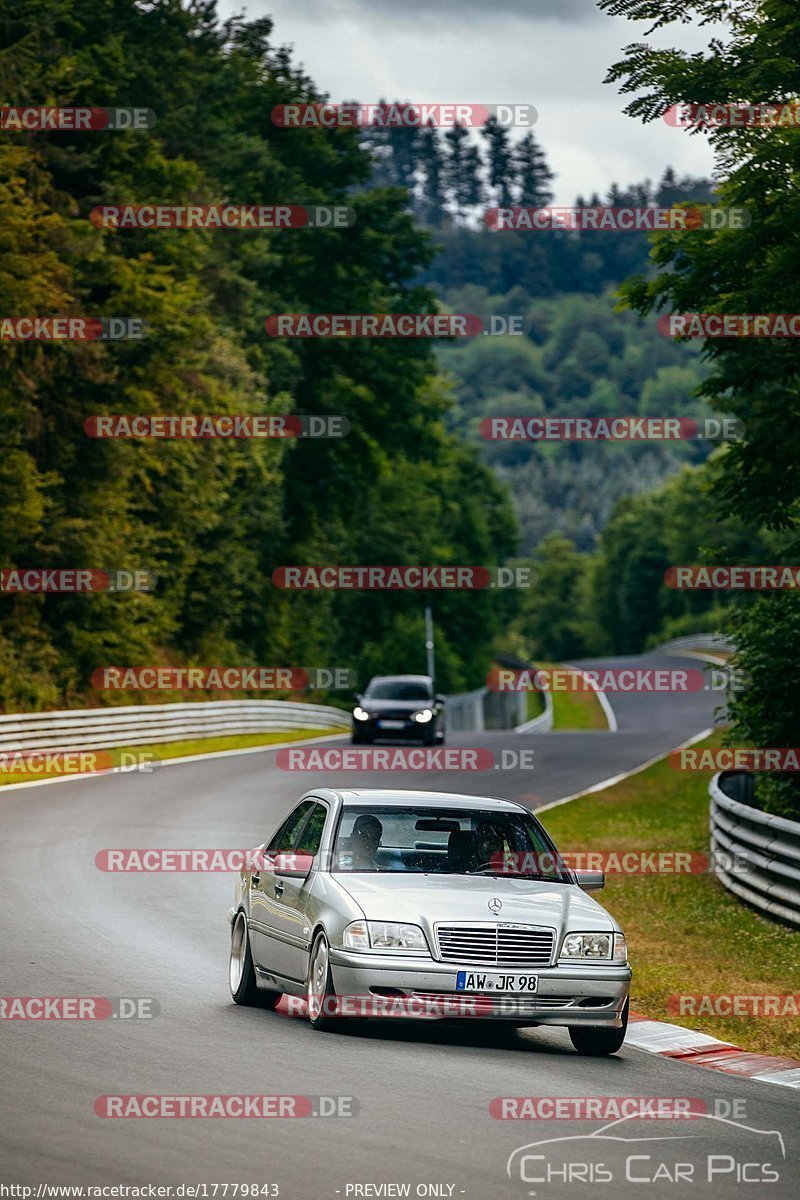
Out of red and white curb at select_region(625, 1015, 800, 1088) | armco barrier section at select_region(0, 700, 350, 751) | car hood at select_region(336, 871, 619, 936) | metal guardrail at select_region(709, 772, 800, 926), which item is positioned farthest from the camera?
armco barrier section at select_region(0, 700, 350, 751)

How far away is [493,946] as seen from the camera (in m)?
10.4

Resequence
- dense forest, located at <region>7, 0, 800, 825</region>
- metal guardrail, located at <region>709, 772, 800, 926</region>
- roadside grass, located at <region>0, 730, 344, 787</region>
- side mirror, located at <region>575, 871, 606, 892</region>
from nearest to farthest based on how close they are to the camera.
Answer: side mirror, located at <region>575, 871, 606, 892</region> < metal guardrail, located at <region>709, 772, 800, 926</region> < dense forest, located at <region>7, 0, 800, 825</region> < roadside grass, located at <region>0, 730, 344, 787</region>

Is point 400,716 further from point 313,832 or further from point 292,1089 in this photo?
point 292,1089

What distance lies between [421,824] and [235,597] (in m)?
48.1

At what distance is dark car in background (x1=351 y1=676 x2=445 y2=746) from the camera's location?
141ft

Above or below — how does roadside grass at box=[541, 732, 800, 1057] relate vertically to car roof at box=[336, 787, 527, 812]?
below

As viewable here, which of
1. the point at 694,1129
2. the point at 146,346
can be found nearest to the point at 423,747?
the point at 146,346

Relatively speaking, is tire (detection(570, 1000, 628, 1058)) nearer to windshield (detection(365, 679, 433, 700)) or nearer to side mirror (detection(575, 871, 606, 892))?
side mirror (detection(575, 871, 606, 892))

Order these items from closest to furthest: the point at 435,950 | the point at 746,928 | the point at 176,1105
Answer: the point at 176,1105 < the point at 435,950 < the point at 746,928

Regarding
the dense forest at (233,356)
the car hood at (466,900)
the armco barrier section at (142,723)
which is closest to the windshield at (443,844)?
the car hood at (466,900)

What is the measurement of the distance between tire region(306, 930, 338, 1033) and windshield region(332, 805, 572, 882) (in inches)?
24.7

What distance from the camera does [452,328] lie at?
203 ft

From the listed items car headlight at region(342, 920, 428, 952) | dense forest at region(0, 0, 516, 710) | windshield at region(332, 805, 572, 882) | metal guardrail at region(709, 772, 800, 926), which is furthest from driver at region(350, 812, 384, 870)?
dense forest at region(0, 0, 516, 710)

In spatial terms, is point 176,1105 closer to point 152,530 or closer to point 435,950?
point 435,950
